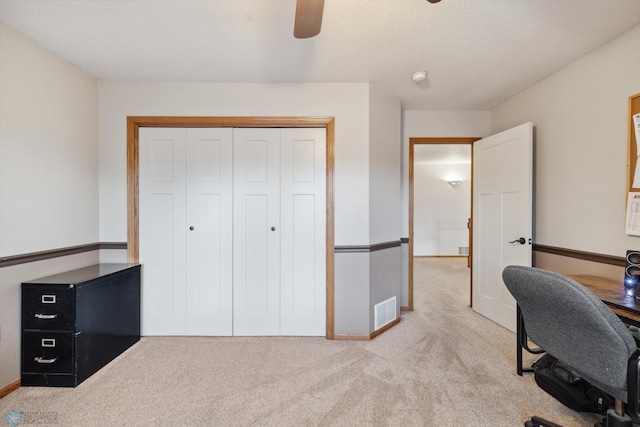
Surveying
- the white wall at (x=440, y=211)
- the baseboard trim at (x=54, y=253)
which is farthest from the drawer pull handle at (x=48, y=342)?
the white wall at (x=440, y=211)

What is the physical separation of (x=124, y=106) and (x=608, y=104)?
394cm

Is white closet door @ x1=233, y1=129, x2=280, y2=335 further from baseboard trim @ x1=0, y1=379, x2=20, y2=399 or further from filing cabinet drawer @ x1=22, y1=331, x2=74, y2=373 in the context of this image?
baseboard trim @ x1=0, y1=379, x2=20, y2=399

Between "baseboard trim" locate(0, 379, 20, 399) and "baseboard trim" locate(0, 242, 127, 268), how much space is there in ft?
2.58

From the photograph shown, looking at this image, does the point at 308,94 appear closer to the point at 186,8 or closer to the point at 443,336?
the point at 186,8

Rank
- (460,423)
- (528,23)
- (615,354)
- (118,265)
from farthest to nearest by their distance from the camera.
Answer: (118,265)
(528,23)
(460,423)
(615,354)

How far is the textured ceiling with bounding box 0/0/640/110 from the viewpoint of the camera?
160 cm

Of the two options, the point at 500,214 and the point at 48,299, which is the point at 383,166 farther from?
the point at 48,299

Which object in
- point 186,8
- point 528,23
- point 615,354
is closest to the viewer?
point 615,354

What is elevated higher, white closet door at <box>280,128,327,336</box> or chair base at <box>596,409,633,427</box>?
white closet door at <box>280,128,327,336</box>

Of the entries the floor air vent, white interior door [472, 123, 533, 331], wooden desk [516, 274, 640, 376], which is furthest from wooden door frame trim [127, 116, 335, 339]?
white interior door [472, 123, 533, 331]

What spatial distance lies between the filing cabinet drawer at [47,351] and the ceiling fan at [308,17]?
237 centimetres

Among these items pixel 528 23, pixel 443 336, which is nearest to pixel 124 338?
pixel 443 336

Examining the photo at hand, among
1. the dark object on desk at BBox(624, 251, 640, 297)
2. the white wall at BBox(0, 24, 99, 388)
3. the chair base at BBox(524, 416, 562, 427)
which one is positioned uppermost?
the white wall at BBox(0, 24, 99, 388)

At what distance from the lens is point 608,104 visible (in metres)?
1.96
